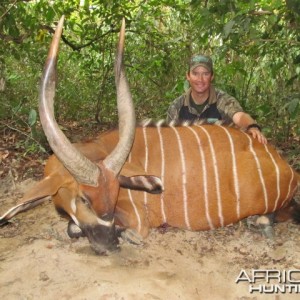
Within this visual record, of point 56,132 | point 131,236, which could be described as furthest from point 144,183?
point 56,132

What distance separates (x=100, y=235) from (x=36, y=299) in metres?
0.53

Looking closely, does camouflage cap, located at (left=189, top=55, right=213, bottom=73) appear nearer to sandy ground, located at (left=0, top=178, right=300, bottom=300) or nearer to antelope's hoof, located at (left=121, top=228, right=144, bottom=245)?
sandy ground, located at (left=0, top=178, right=300, bottom=300)

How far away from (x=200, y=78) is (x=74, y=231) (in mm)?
1687

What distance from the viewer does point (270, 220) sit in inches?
125

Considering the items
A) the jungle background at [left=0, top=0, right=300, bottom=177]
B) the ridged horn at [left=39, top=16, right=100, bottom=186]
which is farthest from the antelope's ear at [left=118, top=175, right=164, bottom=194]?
the jungle background at [left=0, top=0, right=300, bottom=177]

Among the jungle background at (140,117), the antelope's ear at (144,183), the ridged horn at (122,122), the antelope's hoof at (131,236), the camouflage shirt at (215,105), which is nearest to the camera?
the jungle background at (140,117)

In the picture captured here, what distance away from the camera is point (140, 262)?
276cm

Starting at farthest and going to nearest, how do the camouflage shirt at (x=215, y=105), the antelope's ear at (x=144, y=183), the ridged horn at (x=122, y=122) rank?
the camouflage shirt at (x=215, y=105)
the antelope's ear at (x=144, y=183)
the ridged horn at (x=122, y=122)

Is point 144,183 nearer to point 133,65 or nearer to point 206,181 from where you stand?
point 206,181

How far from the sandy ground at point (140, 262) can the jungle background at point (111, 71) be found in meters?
1.06

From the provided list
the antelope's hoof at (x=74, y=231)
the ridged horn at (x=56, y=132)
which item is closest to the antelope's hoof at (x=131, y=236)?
the antelope's hoof at (x=74, y=231)

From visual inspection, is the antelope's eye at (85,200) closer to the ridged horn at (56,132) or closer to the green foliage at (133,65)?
the ridged horn at (56,132)

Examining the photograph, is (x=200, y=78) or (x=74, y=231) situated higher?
(x=200, y=78)

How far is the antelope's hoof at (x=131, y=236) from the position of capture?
290 centimetres
